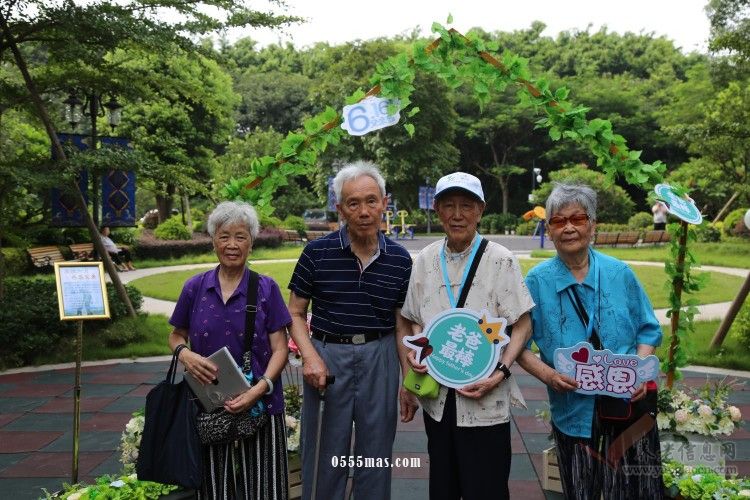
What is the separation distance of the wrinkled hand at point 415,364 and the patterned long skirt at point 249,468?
668 millimetres

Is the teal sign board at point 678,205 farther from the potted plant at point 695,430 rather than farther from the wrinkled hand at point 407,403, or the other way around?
the wrinkled hand at point 407,403

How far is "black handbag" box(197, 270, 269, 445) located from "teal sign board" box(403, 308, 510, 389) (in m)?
0.72

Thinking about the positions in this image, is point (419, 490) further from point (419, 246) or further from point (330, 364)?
point (419, 246)

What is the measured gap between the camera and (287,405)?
388cm

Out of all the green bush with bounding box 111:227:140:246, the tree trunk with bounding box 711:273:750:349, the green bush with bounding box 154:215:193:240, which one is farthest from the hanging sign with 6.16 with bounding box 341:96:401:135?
the green bush with bounding box 154:215:193:240

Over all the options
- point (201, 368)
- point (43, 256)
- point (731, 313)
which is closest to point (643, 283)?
point (731, 313)

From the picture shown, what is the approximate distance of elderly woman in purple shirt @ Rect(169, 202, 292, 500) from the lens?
264 cm

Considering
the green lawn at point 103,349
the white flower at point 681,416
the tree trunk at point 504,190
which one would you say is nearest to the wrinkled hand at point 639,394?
the white flower at point 681,416

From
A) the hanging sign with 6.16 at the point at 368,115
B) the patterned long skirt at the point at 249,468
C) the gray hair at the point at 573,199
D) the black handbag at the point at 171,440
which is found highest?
the hanging sign with 6.16 at the point at 368,115

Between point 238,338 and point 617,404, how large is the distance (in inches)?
61.5

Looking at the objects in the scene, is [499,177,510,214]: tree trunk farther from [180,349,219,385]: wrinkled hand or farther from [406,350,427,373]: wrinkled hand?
[180,349,219,385]: wrinkled hand

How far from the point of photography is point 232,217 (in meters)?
2.71

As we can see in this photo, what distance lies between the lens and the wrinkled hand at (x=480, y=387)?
246 centimetres

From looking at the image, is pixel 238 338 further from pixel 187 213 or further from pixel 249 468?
pixel 187 213
